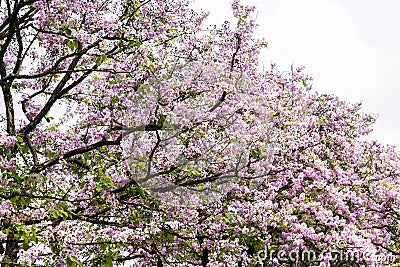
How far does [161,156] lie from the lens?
282 inches

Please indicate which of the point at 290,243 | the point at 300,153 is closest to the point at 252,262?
the point at 290,243

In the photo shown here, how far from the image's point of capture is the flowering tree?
753cm

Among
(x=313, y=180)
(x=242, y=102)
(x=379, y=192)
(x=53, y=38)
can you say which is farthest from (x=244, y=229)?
(x=53, y=38)

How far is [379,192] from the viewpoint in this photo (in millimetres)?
11938

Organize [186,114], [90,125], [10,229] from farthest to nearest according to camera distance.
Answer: [90,125]
[10,229]
[186,114]

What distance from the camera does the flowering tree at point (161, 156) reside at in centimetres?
753

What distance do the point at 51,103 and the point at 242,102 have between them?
4555mm

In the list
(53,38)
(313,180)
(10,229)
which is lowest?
(10,229)

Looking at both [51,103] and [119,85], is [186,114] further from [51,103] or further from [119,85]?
[51,103]

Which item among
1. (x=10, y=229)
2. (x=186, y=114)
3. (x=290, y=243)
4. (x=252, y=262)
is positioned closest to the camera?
(x=186, y=114)

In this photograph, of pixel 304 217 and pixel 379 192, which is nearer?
pixel 304 217

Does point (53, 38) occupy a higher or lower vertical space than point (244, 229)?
higher

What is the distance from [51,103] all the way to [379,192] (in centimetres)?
701

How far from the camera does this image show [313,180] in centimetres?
1093
